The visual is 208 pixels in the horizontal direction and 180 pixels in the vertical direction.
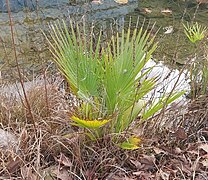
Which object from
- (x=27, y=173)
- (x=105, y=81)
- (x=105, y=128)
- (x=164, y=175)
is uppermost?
(x=105, y=81)

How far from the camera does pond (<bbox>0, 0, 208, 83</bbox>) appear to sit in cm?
397

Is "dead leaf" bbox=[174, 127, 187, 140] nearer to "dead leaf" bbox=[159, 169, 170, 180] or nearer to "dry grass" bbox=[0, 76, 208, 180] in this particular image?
"dry grass" bbox=[0, 76, 208, 180]

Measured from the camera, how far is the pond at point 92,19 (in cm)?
397

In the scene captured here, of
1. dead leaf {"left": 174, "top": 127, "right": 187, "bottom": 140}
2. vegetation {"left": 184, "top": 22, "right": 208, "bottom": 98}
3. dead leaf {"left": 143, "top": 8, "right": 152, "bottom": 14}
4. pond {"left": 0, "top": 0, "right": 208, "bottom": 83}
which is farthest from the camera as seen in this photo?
dead leaf {"left": 143, "top": 8, "right": 152, "bottom": 14}

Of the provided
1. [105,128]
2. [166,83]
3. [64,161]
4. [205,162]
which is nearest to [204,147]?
[205,162]

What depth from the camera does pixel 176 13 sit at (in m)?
5.52

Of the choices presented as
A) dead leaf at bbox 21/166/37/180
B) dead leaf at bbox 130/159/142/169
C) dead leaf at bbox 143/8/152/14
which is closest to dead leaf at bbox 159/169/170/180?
dead leaf at bbox 130/159/142/169

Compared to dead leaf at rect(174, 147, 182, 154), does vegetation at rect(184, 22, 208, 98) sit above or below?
above

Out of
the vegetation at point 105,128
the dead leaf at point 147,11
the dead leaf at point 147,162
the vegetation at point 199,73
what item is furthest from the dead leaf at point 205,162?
the dead leaf at point 147,11

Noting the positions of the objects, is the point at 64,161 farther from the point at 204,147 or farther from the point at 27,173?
the point at 204,147

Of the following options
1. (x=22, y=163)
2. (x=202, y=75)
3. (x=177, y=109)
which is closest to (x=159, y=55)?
(x=202, y=75)

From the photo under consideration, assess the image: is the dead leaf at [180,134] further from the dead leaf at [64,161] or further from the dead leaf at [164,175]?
the dead leaf at [64,161]

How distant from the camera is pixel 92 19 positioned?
4715mm

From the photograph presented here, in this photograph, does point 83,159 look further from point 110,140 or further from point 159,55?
point 159,55
